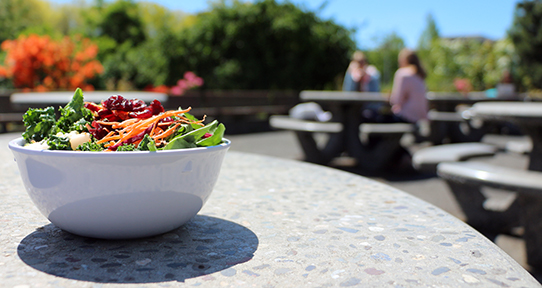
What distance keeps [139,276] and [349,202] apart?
622 millimetres

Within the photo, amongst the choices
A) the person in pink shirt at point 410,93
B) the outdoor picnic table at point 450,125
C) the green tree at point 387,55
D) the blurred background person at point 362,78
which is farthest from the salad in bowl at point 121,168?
the green tree at point 387,55

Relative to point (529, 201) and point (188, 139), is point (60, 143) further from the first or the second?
point (529, 201)

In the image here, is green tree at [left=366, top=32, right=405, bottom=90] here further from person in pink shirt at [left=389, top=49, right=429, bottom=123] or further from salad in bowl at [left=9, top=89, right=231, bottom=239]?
salad in bowl at [left=9, top=89, right=231, bottom=239]

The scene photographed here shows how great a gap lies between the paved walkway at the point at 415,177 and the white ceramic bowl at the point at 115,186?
8.32ft

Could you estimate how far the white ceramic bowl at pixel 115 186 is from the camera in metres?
0.74

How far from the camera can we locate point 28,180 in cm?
81

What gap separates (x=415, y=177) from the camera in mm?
5277

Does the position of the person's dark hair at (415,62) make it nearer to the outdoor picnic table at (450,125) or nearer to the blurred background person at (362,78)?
the blurred background person at (362,78)

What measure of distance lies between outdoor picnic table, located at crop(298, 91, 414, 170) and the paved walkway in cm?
24

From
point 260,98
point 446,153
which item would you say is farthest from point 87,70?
point 446,153

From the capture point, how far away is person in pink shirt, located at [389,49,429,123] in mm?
5508

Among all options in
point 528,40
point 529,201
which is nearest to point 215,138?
point 529,201

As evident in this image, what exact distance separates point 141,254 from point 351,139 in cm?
534

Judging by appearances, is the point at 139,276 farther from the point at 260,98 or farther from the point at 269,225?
the point at 260,98
